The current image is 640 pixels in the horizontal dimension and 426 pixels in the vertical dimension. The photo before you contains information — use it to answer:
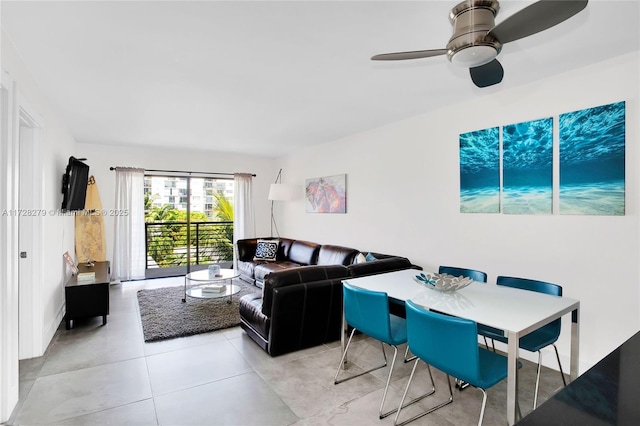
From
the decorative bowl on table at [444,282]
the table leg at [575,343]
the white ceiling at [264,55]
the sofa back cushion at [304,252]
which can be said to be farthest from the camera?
the sofa back cushion at [304,252]

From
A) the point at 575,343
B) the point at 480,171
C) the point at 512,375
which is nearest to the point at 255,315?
the point at 512,375

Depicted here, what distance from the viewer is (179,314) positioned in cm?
405

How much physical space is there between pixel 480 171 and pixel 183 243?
553 centimetres

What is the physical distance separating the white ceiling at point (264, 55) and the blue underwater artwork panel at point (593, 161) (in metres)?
0.43

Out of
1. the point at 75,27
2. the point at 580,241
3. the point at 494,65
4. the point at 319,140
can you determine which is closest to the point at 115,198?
the point at 319,140

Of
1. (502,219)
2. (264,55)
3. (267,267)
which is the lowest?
(267,267)

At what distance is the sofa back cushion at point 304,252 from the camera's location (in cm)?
542

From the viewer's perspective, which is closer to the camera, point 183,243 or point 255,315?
point 255,315

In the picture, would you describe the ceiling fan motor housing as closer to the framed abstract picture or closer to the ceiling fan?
the ceiling fan

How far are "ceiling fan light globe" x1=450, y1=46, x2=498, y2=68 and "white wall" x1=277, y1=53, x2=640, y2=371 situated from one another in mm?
1527

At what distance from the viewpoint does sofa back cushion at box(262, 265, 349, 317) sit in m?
2.92

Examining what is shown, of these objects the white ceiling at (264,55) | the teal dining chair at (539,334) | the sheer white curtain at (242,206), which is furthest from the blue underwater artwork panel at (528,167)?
the sheer white curtain at (242,206)

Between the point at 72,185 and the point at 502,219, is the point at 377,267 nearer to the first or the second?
the point at 502,219

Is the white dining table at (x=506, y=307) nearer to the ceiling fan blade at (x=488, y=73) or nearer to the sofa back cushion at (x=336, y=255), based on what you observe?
the ceiling fan blade at (x=488, y=73)
